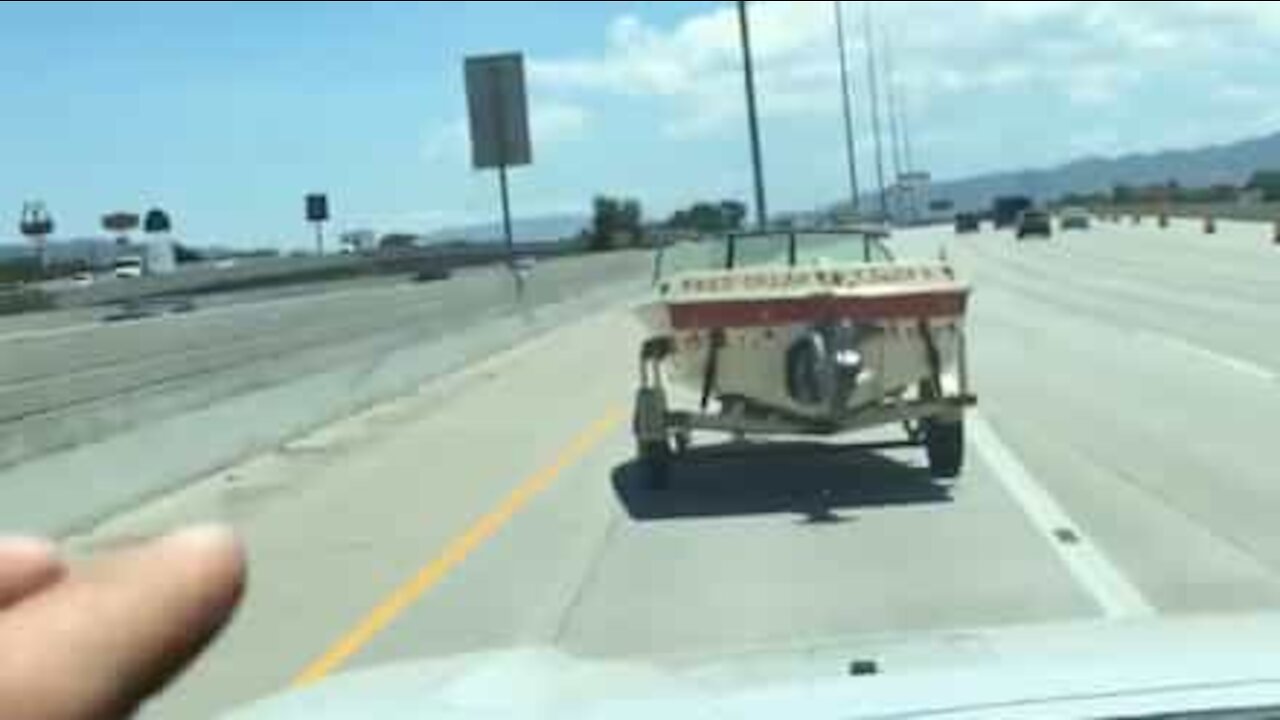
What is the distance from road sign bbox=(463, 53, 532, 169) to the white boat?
2268 cm

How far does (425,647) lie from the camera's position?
1116cm

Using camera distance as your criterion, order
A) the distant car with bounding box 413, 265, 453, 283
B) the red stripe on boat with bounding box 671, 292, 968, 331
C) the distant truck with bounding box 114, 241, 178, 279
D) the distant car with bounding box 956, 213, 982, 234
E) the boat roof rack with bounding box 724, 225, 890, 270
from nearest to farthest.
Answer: the red stripe on boat with bounding box 671, 292, 968, 331 → the boat roof rack with bounding box 724, 225, 890, 270 → the distant car with bounding box 413, 265, 453, 283 → the distant truck with bounding box 114, 241, 178, 279 → the distant car with bounding box 956, 213, 982, 234

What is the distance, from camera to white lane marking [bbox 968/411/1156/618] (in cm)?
1139

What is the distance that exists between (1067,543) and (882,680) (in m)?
10.6

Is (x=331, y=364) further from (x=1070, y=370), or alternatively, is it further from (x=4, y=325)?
(x=4, y=325)

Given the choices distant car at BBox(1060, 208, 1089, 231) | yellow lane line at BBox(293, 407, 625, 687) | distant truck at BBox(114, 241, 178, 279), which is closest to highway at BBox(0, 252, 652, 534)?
yellow lane line at BBox(293, 407, 625, 687)

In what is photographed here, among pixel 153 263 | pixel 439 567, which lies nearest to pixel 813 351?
pixel 439 567

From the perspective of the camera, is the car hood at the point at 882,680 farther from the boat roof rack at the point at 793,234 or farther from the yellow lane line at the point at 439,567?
the boat roof rack at the point at 793,234

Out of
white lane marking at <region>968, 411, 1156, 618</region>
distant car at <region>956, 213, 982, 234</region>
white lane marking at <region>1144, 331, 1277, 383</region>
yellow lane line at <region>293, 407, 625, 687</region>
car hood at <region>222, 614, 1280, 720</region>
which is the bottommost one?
white lane marking at <region>1144, 331, 1277, 383</region>

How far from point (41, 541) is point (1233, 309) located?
1646 inches

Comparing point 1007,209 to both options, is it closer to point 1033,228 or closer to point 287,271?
point 1033,228

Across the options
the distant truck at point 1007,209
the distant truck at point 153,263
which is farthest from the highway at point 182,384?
the distant truck at point 1007,209

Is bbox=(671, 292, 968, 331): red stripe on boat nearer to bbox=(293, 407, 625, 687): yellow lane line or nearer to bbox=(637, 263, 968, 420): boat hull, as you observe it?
bbox=(637, 263, 968, 420): boat hull

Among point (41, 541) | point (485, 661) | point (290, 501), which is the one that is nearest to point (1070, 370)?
point (290, 501)
